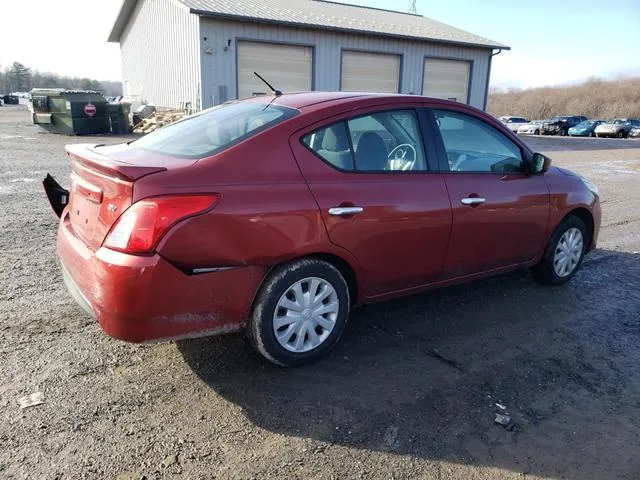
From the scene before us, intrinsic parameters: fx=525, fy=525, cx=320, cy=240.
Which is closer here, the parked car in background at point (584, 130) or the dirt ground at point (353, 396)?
the dirt ground at point (353, 396)

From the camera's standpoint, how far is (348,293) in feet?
11.1

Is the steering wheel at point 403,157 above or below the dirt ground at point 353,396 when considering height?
above

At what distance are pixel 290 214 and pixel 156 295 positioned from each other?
854mm

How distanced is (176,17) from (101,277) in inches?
793

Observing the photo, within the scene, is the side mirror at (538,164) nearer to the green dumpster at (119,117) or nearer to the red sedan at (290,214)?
the red sedan at (290,214)

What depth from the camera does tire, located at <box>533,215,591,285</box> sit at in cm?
468

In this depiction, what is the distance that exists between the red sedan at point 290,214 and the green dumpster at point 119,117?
17798mm

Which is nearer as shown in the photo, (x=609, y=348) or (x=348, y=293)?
(x=348, y=293)

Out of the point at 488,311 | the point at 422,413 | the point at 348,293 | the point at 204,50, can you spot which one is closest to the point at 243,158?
the point at 348,293

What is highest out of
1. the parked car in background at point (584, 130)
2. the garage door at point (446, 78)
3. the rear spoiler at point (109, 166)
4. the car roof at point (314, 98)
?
the garage door at point (446, 78)

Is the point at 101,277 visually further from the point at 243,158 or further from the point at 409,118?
the point at 409,118

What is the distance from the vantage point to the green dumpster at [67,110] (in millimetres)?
18562

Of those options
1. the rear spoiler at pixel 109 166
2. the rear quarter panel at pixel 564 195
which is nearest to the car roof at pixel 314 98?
the rear spoiler at pixel 109 166

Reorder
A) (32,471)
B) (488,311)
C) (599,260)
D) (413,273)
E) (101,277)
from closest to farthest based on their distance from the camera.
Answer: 1. (32,471)
2. (101,277)
3. (413,273)
4. (488,311)
5. (599,260)
